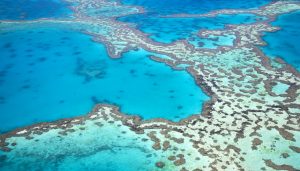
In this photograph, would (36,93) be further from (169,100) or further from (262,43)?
(262,43)

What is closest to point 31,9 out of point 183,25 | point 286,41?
point 183,25

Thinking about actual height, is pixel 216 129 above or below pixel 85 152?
above

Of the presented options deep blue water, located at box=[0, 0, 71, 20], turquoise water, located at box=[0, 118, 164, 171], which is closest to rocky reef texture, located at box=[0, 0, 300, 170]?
turquoise water, located at box=[0, 118, 164, 171]

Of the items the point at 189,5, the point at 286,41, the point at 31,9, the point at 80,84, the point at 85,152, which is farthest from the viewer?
the point at 31,9

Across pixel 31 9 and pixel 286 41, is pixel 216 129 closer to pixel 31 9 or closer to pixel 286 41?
pixel 286 41

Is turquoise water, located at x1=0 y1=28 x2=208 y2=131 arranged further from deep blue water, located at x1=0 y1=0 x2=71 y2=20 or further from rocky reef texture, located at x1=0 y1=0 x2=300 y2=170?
deep blue water, located at x1=0 y1=0 x2=71 y2=20

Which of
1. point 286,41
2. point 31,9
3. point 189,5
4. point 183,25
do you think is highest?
point 31,9

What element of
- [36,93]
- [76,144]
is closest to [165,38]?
[36,93]
